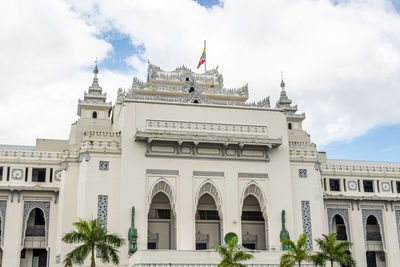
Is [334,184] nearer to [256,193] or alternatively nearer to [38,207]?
[256,193]

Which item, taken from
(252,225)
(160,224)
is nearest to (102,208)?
(160,224)

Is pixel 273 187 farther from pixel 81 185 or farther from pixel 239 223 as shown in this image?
pixel 81 185

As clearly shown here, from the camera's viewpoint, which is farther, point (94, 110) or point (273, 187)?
point (94, 110)

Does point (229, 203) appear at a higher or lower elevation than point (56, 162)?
lower

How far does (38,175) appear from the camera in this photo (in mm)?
39812

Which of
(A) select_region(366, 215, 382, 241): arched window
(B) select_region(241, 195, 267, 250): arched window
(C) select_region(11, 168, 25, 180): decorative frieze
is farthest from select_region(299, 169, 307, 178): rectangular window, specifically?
(C) select_region(11, 168, 25, 180): decorative frieze

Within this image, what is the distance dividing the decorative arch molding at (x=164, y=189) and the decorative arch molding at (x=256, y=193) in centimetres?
480

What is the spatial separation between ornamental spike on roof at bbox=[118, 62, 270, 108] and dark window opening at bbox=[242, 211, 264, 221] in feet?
26.2

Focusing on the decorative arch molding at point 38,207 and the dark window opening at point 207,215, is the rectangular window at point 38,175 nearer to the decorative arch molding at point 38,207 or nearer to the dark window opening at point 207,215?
the decorative arch molding at point 38,207

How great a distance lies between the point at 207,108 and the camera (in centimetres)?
3978

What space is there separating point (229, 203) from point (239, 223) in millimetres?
1510

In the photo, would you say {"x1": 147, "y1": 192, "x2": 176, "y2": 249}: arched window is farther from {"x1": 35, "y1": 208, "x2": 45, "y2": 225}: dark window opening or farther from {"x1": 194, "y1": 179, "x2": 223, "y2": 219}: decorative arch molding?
{"x1": 35, "y1": 208, "x2": 45, "y2": 225}: dark window opening

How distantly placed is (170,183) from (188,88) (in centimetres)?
943

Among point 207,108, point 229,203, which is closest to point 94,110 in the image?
point 207,108
